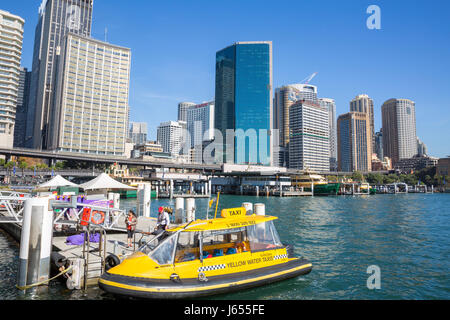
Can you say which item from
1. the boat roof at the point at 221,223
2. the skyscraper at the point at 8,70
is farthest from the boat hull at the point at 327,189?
the skyscraper at the point at 8,70

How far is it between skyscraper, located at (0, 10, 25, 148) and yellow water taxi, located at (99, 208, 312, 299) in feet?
426

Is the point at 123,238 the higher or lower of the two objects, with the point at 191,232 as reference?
lower

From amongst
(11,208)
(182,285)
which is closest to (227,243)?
(182,285)

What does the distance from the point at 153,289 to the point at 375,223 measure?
25886 millimetres

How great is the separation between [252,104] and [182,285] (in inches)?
6526

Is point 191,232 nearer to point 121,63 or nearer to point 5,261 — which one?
point 5,261

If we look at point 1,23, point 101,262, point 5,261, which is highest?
point 1,23

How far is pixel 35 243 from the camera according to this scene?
10367 millimetres

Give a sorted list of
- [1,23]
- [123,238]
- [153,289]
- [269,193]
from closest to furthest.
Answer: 1. [153,289]
2. [123,238]
3. [269,193]
4. [1,23]

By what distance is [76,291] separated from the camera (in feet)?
32.8

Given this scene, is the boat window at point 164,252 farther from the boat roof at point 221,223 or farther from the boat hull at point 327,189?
the boat hull at point 327,189

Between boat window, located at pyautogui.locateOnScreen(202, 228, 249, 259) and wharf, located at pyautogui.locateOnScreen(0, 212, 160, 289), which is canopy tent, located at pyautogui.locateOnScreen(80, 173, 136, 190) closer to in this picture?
wharf, located at pyautogui.locateOnScreen(0, 212, 160, 289)

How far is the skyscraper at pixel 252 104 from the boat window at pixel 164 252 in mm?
156657
